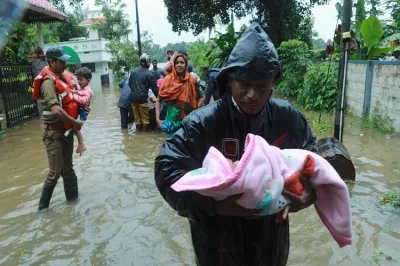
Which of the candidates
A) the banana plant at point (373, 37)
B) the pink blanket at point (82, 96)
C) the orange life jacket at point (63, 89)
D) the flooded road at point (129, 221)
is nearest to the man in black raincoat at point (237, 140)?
the flooded road at point (129, 221)

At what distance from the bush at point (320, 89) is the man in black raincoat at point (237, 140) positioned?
8678 mm

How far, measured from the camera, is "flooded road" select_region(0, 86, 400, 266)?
322 cm

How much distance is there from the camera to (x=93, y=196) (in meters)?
4.68

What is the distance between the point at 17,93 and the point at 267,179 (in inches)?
420

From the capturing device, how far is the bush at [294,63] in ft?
42.5

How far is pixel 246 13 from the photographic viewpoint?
2125 cm

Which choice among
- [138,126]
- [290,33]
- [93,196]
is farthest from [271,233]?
[290,33]

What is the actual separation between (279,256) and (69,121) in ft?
9.68

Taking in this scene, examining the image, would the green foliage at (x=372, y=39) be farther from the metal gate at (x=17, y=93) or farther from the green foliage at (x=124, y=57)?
the green foliage at (x=124, y=57)

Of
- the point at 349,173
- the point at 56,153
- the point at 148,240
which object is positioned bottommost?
the point at 148,240

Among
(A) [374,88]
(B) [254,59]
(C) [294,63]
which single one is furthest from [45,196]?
(C) [294,63]

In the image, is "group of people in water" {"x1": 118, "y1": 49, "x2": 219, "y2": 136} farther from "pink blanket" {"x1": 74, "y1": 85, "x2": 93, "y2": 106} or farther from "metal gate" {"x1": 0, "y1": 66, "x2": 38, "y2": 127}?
"metal gate" {"x1": 0, "y1": 66, "x2": 38, "y2": 127}

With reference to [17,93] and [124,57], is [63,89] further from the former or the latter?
[124,57]

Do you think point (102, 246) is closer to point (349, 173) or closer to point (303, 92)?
point (349, 173)
